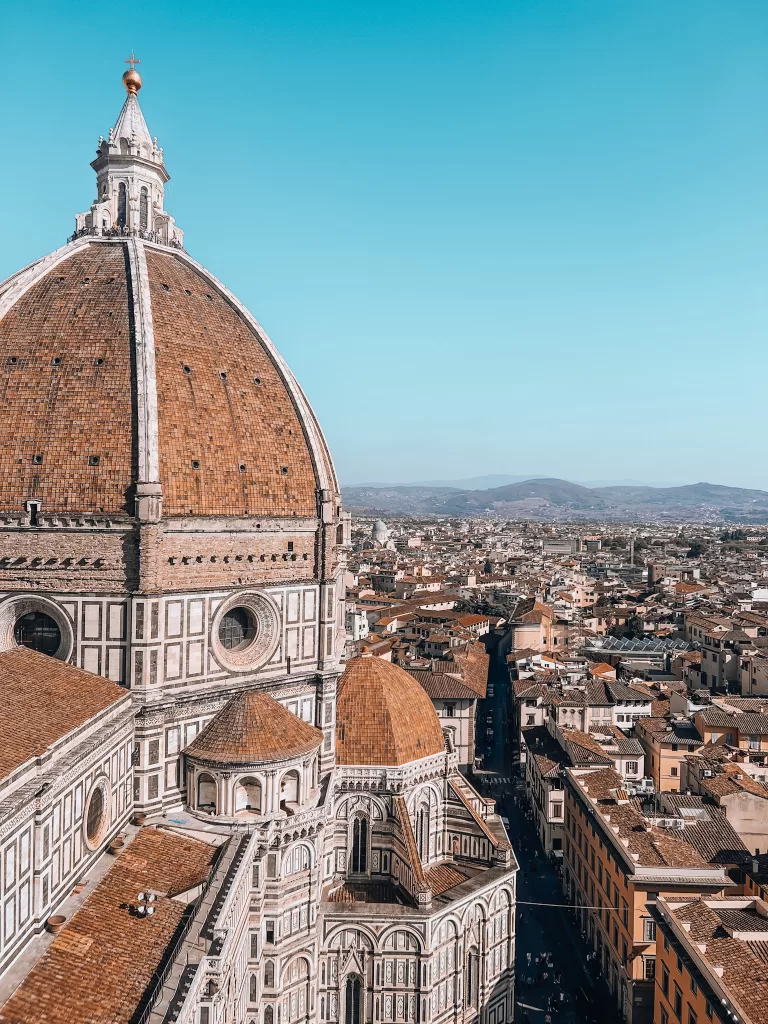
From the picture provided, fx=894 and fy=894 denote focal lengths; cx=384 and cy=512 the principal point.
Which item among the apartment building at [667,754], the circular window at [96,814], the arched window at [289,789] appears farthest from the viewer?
the apartment building at [667,754]

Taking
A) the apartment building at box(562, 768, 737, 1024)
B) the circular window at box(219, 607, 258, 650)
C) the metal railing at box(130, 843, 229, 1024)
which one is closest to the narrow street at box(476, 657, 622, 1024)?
the apartment building at box(562, 768, 737, 1024)

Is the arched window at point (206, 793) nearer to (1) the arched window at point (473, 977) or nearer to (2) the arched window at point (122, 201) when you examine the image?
(1) the arched window at point (473, 977)

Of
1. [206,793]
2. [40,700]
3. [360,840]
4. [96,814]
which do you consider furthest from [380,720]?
[40,700]

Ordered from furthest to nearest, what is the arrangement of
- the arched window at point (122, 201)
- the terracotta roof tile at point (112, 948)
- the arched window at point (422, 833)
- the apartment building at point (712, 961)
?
the arched window at point (122, 201) → the arched window at point (422, 833) → the apartment building at point (712, 961) → the terracotta roof tile at point (112, 948)

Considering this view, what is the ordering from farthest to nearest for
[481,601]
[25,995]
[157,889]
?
[481,601] → [157,889] → [25,995]

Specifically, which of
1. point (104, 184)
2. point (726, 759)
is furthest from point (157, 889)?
point (726, 759)

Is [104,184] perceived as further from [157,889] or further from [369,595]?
[369,595]

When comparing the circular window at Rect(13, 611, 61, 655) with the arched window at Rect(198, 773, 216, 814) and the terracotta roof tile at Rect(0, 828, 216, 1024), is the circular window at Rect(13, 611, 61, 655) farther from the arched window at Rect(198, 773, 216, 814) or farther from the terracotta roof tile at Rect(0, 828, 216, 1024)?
the terracotta roof tile at Rect(0, 828, 216, 1024)

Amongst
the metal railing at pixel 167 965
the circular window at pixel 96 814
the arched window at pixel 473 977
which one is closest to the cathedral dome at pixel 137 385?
the circular window at pixel 96 814
